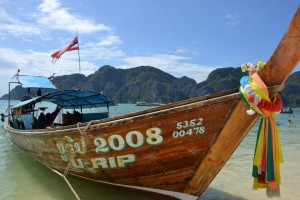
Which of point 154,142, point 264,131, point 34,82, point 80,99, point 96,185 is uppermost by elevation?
point 34,82

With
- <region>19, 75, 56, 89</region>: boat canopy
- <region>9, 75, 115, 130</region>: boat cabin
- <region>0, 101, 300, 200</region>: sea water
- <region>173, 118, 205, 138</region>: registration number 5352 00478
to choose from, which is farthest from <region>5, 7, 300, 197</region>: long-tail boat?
<region>19, 75, 56, 89</region>: boat canopy

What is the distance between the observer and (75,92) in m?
8.91

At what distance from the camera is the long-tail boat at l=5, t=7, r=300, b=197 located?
142 inches

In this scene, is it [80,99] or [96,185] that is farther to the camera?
[80,99]

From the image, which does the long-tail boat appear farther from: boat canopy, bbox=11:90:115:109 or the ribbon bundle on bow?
boat canopy, bbox=11:90:115:109

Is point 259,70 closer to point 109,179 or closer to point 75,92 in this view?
point 109,179

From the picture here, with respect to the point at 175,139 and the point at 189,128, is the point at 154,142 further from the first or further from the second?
the point at 189,128

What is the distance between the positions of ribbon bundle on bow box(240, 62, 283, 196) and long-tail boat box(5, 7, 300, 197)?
0.49ft

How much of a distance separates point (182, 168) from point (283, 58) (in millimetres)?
2343

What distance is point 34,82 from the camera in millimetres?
11188

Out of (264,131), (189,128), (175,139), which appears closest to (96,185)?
(175,139)

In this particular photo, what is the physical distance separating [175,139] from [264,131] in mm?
1337

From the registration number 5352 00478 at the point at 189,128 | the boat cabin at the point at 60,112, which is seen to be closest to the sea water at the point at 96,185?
the registration number 5352 00478 at the point at 189,128

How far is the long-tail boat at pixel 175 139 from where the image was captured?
11.8 feet
